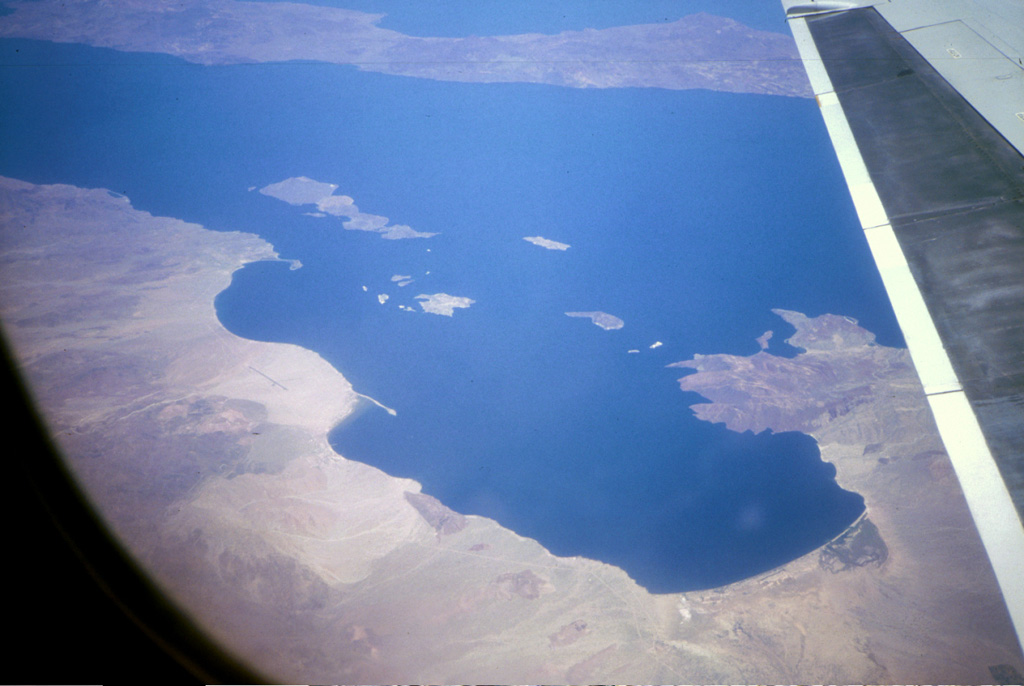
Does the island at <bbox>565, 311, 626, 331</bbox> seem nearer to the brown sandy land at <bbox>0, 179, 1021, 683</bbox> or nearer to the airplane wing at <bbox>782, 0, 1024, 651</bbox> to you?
the brown sandy land at <bbox>0, 179, 1021, 683</bbox>

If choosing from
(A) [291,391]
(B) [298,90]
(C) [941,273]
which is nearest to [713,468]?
(C) [941,273]

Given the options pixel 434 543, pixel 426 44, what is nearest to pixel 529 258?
pixel 434 543

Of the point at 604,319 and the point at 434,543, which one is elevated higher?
the point at 604,319

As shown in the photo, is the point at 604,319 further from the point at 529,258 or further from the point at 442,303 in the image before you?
the point at 442,303

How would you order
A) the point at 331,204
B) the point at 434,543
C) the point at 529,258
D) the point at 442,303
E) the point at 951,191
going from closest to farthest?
the point at 434,543, the point at 951,191, the point at 442,303, the point at 529,258, the point at 331,204

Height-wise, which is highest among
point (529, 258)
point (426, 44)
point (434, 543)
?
point (426, 44)

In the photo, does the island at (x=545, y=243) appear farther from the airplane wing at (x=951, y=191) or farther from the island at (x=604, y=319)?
the airplane wing at (x=951, y=191)

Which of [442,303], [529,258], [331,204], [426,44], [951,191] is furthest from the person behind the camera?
[426,44]
